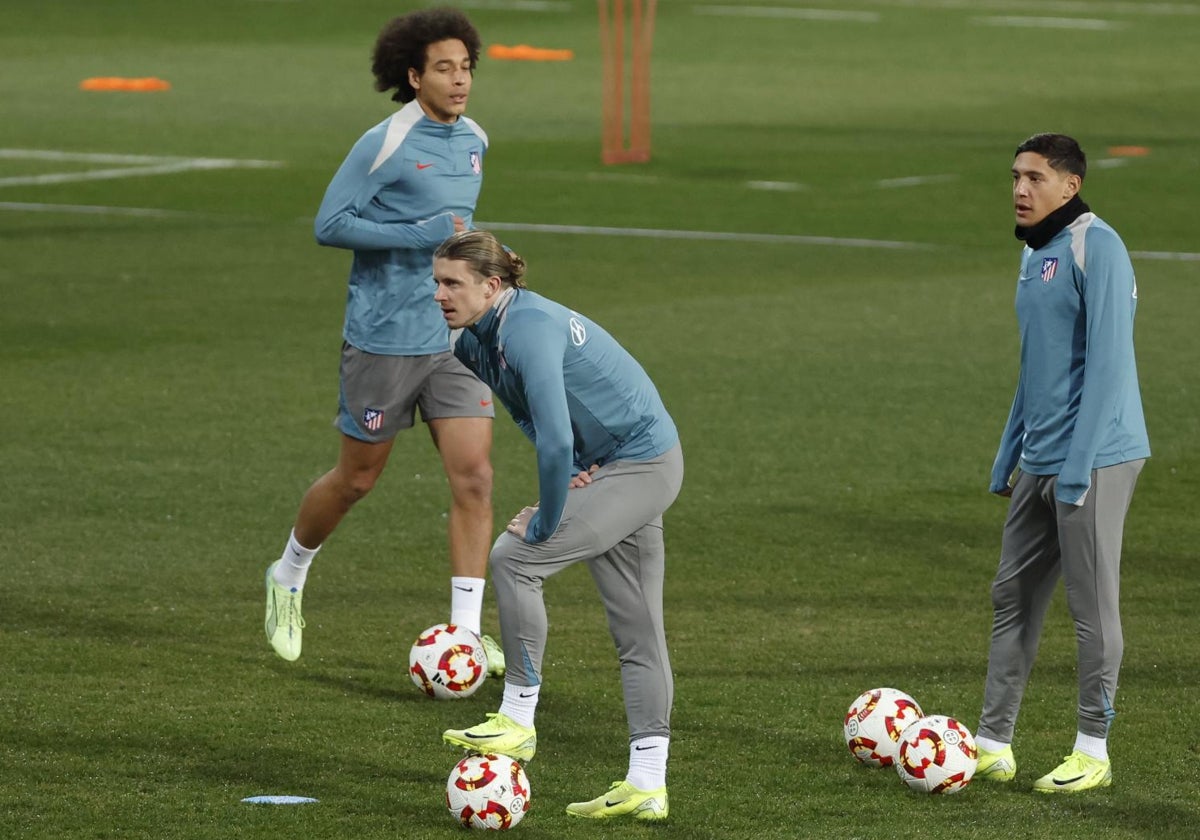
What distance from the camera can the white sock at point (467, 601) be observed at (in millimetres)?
8648

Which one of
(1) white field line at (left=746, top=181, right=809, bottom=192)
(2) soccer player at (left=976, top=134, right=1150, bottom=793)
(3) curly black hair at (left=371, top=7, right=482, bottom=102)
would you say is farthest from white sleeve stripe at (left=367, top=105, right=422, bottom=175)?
(1) white field line at (left=746, top=181, right=809, bottom=192)

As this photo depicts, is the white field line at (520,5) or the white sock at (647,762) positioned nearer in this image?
the white sock at (647,762)

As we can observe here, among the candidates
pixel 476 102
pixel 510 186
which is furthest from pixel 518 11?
pixel 510 186

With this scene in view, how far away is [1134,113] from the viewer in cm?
3425

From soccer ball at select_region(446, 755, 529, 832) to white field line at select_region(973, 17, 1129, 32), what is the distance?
46.9m

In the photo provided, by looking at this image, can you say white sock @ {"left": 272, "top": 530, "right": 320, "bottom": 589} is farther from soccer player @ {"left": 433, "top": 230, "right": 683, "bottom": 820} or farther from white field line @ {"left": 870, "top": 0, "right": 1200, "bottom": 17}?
white field line @ {"left": 870, "top": 0, "right": 1200, "bottom": 17}

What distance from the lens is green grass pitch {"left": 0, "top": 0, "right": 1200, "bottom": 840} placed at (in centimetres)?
733

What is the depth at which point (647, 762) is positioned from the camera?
6.86m

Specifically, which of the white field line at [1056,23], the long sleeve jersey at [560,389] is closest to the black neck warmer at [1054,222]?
the long sleeve jersey at [560,389]

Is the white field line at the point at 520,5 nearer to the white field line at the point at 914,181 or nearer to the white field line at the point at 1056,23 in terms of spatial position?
the white field line at the point at 1056,23

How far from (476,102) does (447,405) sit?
87.2ft

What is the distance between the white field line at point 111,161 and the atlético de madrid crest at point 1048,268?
65.0 feet

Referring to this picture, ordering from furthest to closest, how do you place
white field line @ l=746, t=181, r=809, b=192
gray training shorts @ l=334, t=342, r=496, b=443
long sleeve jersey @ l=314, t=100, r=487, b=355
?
white field line @ l=746, t=181, r=809, b=192, gray training shorts @ l=334, t=342, r=496, b=443, long sleeve jersey @ l=314, t=100, r=487, b=355

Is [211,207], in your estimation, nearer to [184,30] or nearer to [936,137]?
[936,137]
